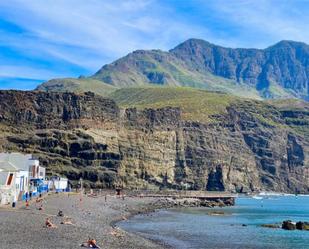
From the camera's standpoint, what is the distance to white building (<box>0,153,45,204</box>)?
63869 mm

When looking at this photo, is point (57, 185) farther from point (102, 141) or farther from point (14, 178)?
point (14, 178)

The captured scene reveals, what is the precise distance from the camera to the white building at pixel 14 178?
63869mm

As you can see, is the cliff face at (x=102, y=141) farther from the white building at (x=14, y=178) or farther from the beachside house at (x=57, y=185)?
the white building at (x=14, y=178)

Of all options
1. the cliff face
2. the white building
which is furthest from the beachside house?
the cliff face

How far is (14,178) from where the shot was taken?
67.9m

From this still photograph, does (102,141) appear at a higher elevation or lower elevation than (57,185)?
higher

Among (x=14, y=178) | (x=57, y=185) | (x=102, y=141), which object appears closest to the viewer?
(x=14, y=178)

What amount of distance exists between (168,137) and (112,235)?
144042 mm

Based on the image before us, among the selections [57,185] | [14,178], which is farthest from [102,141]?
[14,178]

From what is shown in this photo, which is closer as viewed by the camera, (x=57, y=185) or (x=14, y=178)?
(x=14, y=178)

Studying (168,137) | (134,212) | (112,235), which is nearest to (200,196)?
(168,137)

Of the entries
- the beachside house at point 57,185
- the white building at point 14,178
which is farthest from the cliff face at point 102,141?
the white building at point 14,178

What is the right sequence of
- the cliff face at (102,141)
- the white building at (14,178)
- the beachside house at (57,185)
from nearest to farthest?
1. the white building at (14,178)
2. the beachside house at (57,185)
3. the cliff face at (102,141)

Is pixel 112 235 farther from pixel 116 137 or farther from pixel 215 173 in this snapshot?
pixel 215 173
